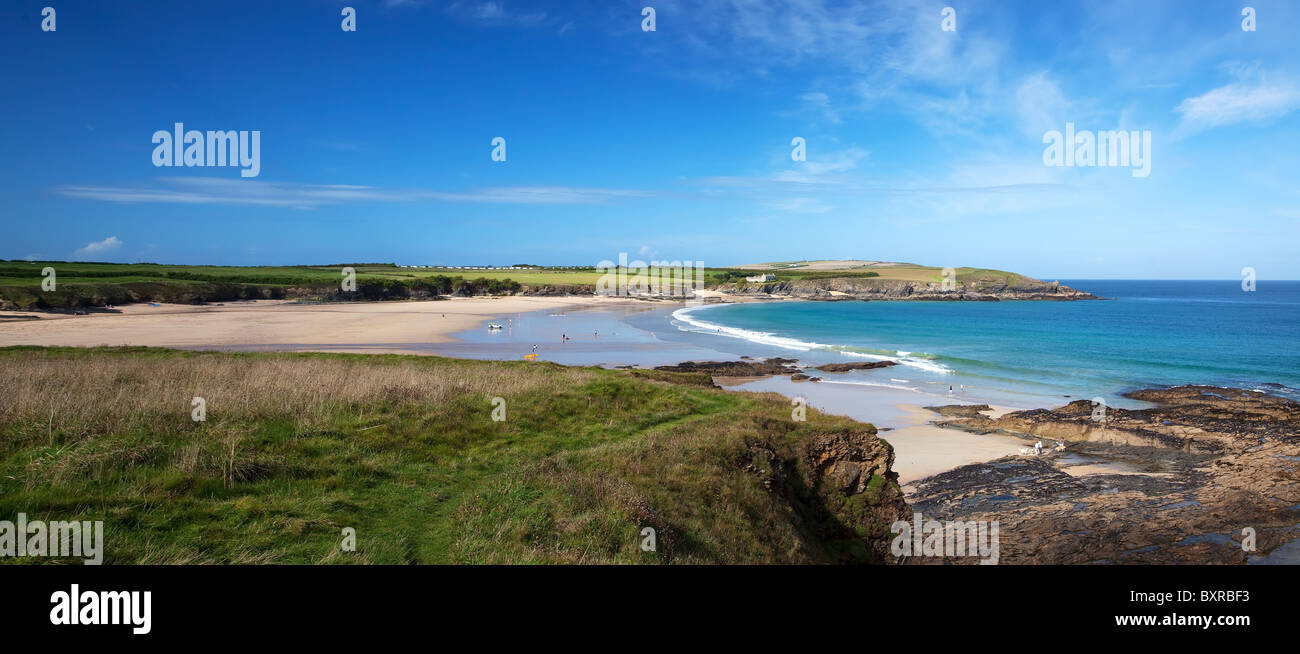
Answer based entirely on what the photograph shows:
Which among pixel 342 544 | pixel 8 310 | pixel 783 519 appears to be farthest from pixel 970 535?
pixel 8 310

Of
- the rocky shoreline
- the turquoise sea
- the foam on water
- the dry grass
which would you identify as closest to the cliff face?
the turquoise sea

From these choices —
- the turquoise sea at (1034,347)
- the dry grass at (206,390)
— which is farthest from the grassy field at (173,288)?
the dry grass at (206,390)

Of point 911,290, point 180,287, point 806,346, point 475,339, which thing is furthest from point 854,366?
point 911,290

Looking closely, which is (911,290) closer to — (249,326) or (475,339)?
(475,339)

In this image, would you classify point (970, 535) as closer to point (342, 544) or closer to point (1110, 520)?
point (1110, 520)

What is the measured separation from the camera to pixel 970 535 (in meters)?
16.6

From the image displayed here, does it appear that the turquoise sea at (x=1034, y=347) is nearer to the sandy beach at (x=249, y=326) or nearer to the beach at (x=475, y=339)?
the beach at (x=475, y=339)

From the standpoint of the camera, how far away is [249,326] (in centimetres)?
6112

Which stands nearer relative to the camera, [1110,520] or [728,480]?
[728,480]

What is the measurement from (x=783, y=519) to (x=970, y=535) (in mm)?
7370

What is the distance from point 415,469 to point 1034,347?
66.6 metres

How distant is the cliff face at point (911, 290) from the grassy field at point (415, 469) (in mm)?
159585

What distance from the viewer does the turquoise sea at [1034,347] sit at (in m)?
42.2

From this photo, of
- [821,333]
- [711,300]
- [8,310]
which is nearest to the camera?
[8,310]
